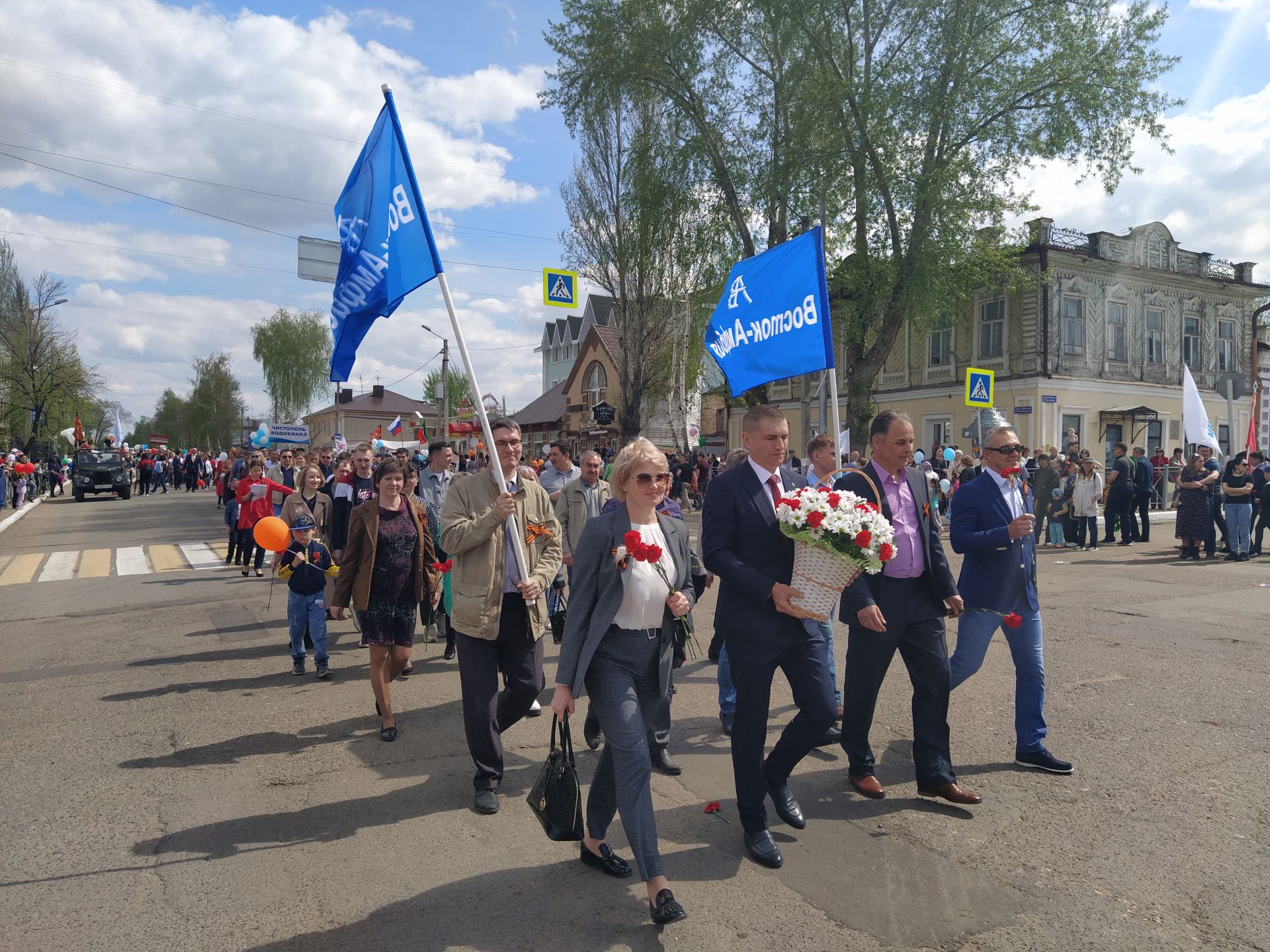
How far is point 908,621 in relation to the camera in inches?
178

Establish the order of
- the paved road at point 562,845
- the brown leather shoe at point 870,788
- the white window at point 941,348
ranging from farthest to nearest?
the white window at point 941,348 < the brown leather shoe at point 870,788 < the paved road at point 562,845

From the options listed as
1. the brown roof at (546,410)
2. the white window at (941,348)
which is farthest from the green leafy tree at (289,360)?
the white window at (941,348)

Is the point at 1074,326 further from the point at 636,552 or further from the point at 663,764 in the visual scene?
the point at 636,552

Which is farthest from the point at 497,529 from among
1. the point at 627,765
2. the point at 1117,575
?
the point at 1117,575

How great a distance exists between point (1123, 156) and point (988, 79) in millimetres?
3963

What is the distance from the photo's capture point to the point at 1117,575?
12.8 metres

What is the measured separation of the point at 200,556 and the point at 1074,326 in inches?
1094

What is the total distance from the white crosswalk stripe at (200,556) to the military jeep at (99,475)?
19.9 meters

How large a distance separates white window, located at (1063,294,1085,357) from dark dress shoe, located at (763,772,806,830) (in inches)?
1164

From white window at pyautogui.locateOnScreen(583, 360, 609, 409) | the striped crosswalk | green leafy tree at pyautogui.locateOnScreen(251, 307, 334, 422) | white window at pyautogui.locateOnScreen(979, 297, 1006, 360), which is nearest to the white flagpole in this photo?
the striped crosswalk

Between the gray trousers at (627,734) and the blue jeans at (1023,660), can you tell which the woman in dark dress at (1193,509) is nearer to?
the blue jeans at (1023,660)

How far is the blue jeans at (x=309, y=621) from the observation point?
7273 mm

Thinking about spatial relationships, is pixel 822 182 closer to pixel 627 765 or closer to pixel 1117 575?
pixel 1117 575

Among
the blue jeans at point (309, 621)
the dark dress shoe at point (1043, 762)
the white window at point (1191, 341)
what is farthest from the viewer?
the white window at point (1191, 341)
